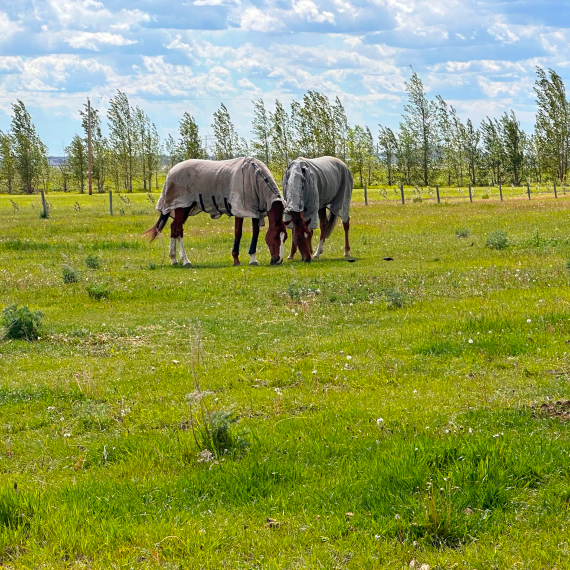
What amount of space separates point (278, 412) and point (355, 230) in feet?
68.5

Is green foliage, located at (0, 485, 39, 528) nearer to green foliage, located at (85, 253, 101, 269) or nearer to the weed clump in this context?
the weed clump

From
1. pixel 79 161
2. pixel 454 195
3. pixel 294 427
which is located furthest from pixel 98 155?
pixel 294 427

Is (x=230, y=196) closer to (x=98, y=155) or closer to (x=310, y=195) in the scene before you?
(x=310, y=195)

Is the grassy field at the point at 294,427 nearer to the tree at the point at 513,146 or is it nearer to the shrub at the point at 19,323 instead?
the shrub at the point at 19,323

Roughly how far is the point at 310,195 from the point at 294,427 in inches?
502

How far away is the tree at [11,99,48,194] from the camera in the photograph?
8750 cm

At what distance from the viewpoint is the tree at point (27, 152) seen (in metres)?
87.5

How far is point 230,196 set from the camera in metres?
18.8

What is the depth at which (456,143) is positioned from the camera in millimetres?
88812

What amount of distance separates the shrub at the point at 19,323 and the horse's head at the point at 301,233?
8.79 m

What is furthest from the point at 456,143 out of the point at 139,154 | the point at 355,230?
the point at 355,230

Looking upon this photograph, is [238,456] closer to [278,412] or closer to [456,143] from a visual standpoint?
[278,412]

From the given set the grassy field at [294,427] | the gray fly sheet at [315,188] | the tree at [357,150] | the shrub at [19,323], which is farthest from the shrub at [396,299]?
the tree at [357,150]

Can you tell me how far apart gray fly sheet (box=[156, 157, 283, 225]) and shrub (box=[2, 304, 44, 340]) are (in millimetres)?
8349
